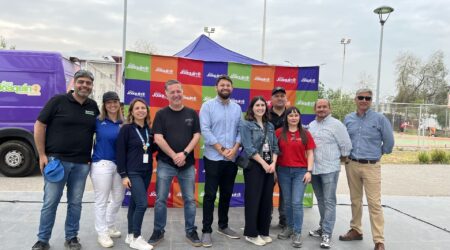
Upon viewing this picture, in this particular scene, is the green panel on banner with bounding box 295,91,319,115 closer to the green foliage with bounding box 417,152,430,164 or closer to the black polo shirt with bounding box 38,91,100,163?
the black polo shirt with bounding box 38,91,100,163

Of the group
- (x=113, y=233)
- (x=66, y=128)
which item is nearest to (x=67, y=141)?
(x=66, y=128)

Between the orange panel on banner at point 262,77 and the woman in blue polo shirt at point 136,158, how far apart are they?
227 cm

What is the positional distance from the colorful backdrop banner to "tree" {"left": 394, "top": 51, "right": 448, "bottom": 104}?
43594mm

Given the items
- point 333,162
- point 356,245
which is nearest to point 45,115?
point 333,162

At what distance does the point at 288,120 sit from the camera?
170 inches

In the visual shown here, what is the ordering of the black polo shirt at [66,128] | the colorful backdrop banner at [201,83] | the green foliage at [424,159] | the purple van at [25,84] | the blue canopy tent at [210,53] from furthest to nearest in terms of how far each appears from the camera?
the green foliage at [424,159], the purple van at [25,84], the blue canopy tent at [210,53], the colorful backdrop banner at [201,83], the black polo shirt at [66,128]

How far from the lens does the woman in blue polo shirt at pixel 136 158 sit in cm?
392

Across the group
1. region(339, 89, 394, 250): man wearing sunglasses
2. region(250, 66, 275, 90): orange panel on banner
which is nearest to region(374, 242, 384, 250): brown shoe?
region(339, 89, 394, 250): man wearing sunglasses

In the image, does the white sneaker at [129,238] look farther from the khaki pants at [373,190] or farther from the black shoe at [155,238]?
the khaki pants at [373,190]

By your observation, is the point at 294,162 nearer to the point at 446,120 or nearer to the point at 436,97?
the point at 446,120

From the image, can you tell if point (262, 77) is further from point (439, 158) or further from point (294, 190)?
point (439, 158)

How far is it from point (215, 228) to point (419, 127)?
51.1 feet

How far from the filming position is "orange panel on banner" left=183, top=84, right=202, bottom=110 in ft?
18.7

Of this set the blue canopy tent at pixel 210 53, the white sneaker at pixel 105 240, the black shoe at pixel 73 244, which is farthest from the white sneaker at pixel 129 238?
the blue canopy tent at pixel 210 53
